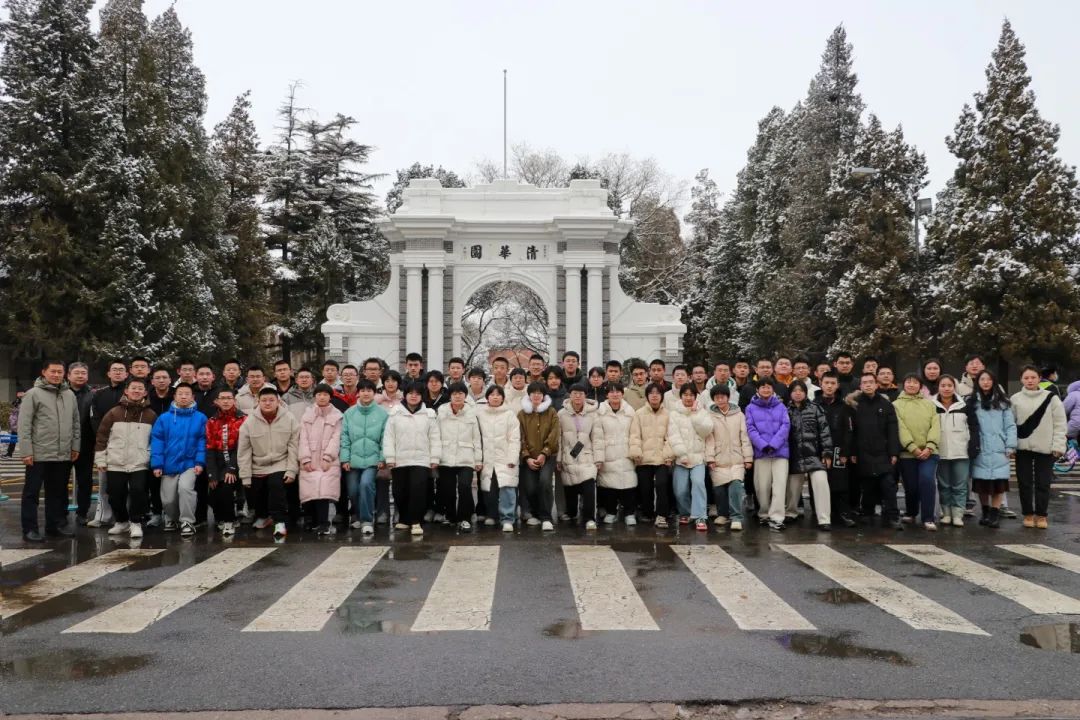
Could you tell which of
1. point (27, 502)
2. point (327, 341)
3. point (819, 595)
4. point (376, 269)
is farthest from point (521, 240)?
point (819, 595)

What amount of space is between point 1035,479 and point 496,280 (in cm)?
1718

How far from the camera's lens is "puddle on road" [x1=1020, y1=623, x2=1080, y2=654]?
16.6ft

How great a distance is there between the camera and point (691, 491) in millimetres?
9734

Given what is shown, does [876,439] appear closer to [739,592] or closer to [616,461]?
[616,461]

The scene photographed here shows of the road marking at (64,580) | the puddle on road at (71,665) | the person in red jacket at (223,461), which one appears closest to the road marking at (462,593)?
the puddle on road at (71,665)

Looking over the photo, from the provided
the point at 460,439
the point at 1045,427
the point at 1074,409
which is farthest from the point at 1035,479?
the point at 460,439

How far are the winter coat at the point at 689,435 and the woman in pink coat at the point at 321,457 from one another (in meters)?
3.72

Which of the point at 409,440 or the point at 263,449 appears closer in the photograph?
the point at 263,449

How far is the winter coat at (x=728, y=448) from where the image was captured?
965 centimetres

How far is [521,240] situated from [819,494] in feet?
53.1

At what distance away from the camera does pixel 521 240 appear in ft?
80.5

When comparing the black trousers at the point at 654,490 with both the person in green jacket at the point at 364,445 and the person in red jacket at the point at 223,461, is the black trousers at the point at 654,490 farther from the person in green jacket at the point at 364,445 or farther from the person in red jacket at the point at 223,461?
the person in red jacket at the point at 223,461

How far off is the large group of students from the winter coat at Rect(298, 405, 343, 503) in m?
0.02

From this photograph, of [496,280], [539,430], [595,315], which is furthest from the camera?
[496,280]
